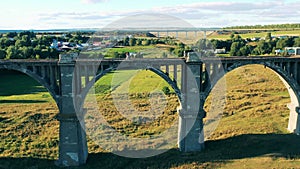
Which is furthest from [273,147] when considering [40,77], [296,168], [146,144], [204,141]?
[40,77]

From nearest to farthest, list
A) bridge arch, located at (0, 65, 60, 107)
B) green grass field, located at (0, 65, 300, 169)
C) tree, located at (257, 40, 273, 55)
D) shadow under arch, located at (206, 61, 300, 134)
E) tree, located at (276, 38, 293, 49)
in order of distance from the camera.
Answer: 1. bridge arch, located at (0, 65, 60, 107)
2. green grass field, located at (0, 65, 300, 169)
3. shadow under arch, located at (206, 61, 300, 134)
4. tree, located at (257, 40, 273, 55)
5. tree, located at (276, 38, 293, 49)

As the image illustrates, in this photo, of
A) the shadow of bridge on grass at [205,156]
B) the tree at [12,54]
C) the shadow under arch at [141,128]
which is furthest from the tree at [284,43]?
the tree at [12,54]

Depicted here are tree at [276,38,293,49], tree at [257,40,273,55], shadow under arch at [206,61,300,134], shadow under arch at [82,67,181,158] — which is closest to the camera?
shadow under arch at [82,67,181,158]

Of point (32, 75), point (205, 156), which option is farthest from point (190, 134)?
point (32, 75)

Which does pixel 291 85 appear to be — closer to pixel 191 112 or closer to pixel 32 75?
pixel 191 112

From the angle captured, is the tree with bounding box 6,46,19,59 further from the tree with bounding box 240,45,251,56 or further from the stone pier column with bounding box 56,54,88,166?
the tree with bounding box 240,45,251,56

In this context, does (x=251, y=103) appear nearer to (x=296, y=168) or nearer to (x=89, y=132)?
(x=296, y=168)

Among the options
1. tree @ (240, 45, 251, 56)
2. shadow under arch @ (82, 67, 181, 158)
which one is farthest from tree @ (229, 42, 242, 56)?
shadow under arch @ (82, 67, 181, 158)
